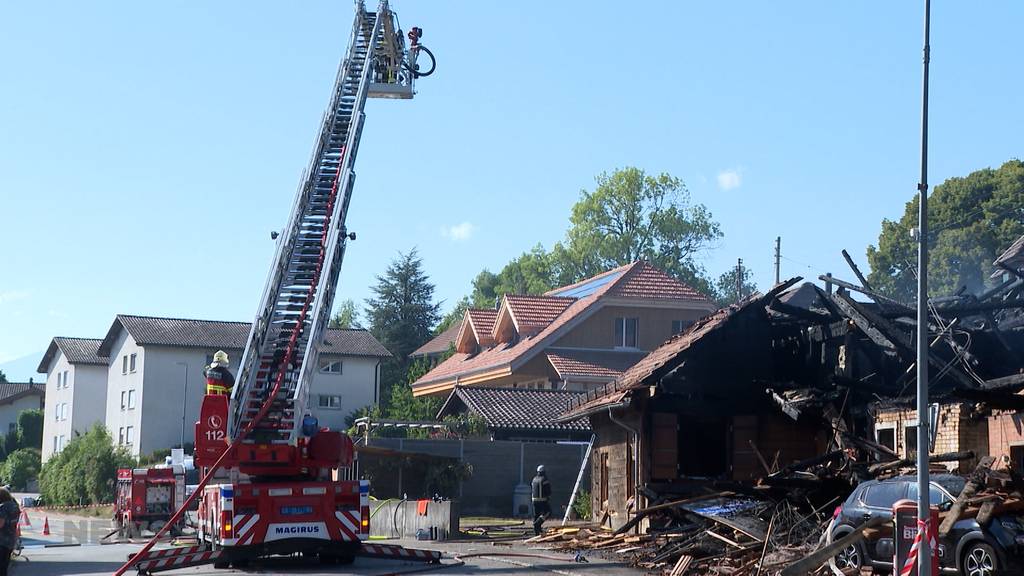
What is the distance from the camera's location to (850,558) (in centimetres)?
1692

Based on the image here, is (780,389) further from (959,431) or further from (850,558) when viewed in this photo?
(850,558)

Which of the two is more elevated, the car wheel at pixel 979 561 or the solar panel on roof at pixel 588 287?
the solar panel on roof at pixel 588 287

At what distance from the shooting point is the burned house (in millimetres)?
23141

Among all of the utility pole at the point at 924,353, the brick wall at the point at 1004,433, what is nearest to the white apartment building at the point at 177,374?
the brick wall at the point at 1004,433

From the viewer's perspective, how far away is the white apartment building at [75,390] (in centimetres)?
7738

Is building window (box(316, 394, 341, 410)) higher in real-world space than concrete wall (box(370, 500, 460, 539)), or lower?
higher

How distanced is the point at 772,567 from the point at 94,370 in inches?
2671

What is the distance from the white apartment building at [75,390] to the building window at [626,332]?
37.9 m

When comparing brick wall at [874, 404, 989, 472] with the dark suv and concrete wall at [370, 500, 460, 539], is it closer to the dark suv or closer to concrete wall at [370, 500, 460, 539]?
the dark suv

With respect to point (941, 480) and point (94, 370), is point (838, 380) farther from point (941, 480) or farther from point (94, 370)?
point (94, 370)

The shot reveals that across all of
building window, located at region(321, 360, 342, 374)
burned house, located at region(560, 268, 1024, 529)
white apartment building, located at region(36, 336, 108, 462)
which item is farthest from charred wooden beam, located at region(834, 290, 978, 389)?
white apartment building, located at region(36, 336, 108, 462)

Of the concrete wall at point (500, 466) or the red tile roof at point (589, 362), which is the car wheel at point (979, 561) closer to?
the concrete wall at point (500, 466)

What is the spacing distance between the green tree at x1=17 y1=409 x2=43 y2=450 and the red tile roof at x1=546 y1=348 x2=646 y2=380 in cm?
5320

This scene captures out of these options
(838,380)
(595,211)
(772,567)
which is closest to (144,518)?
(838,380)
